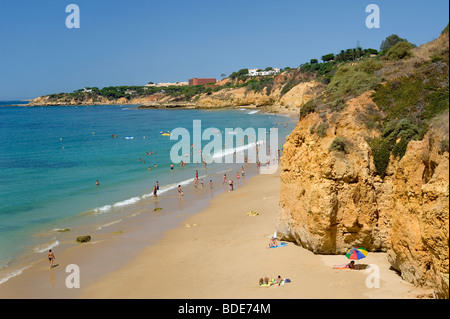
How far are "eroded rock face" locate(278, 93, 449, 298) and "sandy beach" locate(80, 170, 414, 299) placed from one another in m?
0.67

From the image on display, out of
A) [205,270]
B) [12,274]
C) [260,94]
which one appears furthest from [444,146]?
[260,94]

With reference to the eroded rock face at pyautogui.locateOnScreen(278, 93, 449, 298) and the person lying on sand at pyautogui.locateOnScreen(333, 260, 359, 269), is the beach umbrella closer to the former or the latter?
the person lying on sand at pyautogui.locateOnScreen(333, 260, 359, 269)

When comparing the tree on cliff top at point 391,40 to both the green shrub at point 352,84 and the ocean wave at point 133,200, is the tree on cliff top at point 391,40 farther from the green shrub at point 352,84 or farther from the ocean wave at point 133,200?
the green shrub at point 352,84

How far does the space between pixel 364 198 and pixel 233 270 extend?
4964 mm

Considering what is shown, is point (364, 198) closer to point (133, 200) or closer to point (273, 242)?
point (273, 242)

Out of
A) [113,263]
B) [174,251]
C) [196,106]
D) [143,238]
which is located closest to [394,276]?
[174,251]

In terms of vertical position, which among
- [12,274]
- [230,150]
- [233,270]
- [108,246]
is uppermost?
[230,150]

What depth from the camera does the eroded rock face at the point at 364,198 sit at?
8.67m

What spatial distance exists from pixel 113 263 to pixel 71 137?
55.8 metres

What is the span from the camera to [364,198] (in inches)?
495

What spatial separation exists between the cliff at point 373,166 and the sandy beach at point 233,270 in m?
0.83

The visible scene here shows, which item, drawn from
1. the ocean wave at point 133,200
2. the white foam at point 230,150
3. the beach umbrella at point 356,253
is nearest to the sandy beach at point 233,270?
the beach umbrella at point 356,253

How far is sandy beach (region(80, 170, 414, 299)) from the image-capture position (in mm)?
11414

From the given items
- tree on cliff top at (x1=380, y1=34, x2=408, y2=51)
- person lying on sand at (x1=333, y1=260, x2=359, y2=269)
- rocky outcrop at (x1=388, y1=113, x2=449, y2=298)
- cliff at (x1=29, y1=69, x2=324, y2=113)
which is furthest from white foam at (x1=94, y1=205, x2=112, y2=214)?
cliff at (x1=29, y1=69, x2=324, y2=113)
